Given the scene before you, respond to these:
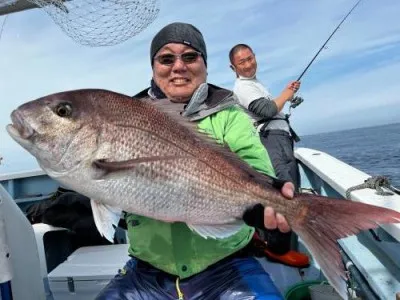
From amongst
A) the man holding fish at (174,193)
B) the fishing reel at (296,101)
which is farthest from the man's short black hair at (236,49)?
the man holding fish at (174,193)

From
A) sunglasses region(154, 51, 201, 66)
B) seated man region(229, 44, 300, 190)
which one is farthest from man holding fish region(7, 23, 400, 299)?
seated man region(229, 44, 300, 190)

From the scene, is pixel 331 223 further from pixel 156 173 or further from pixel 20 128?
pixel 20 128

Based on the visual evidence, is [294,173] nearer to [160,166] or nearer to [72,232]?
[72,232]

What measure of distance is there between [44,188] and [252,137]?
4.87 metres

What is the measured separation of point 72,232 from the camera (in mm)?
4270

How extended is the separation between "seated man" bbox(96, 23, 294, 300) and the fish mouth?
745 millimetres

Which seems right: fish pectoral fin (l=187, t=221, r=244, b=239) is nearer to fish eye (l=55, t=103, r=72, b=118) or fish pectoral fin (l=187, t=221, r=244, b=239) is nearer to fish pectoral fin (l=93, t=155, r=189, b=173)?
fish pectoral fin (l=93, t=155, r=189, b=173)

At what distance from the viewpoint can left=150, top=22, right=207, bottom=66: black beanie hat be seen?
2.74m

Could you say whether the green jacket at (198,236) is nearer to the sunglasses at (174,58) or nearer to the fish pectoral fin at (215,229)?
the sunglasses at (174,58)

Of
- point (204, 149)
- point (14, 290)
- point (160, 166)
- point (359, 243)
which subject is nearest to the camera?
point (160, 166)

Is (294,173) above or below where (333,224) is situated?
below

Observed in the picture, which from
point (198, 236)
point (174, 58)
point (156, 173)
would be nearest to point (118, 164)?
point (156, 173)

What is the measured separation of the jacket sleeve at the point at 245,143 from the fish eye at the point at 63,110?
100 centimetres

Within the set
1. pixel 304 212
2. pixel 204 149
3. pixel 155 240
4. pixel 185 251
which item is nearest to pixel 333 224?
pixel 304 212
